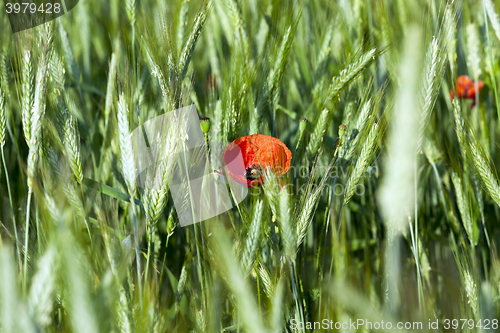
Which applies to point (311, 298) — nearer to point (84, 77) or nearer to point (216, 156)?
point (216, 156)

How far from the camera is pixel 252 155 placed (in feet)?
1.63

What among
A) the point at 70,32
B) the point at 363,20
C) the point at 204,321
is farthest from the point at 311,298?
the point at 70,32

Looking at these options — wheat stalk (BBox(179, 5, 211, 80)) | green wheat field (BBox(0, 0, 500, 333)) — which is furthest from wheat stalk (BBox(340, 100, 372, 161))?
wheat stalk (BBox(179, 5, 211, 80))

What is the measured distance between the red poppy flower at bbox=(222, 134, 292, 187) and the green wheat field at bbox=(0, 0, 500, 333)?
0.02m

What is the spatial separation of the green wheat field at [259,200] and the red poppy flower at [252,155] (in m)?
0.02

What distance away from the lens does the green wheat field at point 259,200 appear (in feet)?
1.08

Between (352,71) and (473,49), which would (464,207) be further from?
(473,49)

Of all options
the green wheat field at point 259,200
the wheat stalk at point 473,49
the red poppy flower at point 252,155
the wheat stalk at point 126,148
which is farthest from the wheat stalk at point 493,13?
the wheat stalk at point 126,148

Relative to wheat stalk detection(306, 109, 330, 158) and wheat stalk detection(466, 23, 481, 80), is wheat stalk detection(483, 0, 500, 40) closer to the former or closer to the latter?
wheat stalk detection(466, 23, 481, 80)

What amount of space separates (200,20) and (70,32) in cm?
65

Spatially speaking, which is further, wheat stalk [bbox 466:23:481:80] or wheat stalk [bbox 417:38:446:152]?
wheat stalk [bbox 466:23:481:80]

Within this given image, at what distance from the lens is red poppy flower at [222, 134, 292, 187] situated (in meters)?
0.47

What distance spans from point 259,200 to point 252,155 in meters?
0.07

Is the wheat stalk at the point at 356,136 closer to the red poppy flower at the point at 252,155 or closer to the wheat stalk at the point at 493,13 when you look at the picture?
the red poppy flower at the point at 252,155
